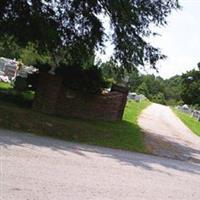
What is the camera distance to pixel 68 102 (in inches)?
918

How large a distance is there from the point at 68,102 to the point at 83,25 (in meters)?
3.16

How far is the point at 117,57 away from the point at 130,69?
0.81m

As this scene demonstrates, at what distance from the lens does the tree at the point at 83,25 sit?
20906 mm

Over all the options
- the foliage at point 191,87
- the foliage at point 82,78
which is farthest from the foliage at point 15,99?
the foliage at point 191,87

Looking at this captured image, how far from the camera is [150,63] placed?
77.9ft

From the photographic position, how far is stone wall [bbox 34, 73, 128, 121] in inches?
883

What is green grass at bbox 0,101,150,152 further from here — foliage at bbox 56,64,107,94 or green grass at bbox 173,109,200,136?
green grass at bbox 173,109,200,136

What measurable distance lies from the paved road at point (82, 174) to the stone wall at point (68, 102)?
6.69 meters

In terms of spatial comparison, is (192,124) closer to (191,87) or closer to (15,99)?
(15,99)

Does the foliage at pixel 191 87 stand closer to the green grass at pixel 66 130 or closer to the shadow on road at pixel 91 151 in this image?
the green grass at pixel 66 130

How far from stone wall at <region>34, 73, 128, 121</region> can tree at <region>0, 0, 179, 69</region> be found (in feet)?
4.78

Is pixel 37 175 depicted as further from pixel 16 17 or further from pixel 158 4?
pixel 158 4

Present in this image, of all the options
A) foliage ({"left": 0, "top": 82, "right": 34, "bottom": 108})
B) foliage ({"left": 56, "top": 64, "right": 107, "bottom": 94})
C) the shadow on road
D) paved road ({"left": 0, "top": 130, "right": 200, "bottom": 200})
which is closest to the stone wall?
foliage ({"left": 56, "top": 64, "right": 107, "bottom": 94})

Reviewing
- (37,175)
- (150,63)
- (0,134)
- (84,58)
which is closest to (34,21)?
(84,58)
